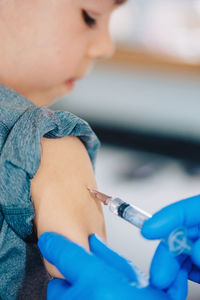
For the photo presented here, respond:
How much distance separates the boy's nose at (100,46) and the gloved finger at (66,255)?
46cm

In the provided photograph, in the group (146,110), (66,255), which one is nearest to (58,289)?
(66,255)

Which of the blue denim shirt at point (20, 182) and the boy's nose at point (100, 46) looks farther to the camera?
the boy's nose at point (100, 46)

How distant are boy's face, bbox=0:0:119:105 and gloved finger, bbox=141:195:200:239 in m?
0.40

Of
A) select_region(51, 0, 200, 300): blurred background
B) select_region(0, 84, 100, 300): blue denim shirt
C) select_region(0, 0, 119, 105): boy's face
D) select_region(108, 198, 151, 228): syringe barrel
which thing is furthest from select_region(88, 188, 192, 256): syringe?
select_region(51, 0, 200, 300): blurred background

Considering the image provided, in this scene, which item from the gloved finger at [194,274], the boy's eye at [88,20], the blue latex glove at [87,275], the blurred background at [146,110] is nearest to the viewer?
the blue latex glove at [87,275]

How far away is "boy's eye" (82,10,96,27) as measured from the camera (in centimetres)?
79

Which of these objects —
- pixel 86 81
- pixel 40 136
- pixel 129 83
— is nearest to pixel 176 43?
pixel 129 83

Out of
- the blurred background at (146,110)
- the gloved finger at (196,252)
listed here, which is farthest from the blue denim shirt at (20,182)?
the blurred background at (146,110)

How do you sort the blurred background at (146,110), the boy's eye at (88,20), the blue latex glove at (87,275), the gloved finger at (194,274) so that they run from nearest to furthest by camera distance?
the blue latex glove at (87,275) < the gloved finger at (194,274) < the boy's eye at (88,20) < the blurred background at (146,110)

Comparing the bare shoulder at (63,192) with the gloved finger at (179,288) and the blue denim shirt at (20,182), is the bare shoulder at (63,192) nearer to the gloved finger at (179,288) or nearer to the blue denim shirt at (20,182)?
the blue denim shirt at (20,182)

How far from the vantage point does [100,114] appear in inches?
103

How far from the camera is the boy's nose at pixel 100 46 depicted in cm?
87

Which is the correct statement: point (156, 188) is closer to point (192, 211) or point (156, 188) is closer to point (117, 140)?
point (117, 140)

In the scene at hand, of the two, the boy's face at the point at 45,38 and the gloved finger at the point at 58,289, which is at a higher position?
the boy's face at the point at 45,38
